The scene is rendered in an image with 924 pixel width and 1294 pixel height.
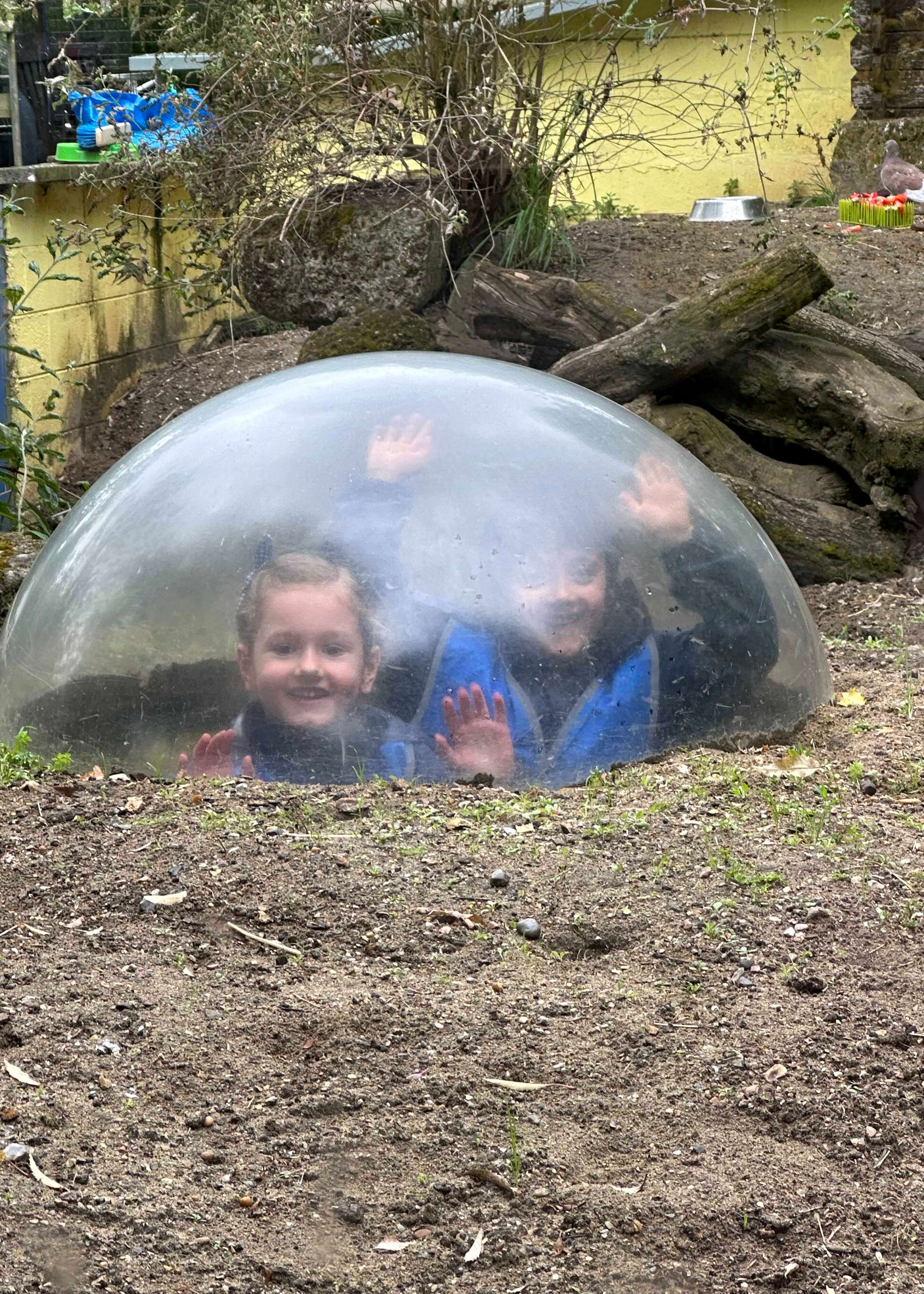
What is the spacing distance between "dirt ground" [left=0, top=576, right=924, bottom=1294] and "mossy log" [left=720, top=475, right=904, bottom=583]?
2.68m

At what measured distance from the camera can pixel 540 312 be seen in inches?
299

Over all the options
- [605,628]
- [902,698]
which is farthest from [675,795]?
[902,698]

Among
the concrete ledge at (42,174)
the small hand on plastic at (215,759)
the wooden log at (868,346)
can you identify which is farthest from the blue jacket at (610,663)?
the concrete ledge at (42,174)

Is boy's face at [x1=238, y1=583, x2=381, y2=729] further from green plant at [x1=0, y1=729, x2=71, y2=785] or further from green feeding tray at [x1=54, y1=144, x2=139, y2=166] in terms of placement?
green feeding tray at [x1=54, y1=144, x2=139, y2=166]

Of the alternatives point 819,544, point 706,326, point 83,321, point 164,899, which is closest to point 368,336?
point 706,326

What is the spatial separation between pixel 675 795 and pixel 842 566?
124 inches

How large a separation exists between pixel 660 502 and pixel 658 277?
4938 mm

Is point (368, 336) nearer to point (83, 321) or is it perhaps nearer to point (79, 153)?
point (83, 321)

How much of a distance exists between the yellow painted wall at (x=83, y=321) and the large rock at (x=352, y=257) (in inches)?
42.3

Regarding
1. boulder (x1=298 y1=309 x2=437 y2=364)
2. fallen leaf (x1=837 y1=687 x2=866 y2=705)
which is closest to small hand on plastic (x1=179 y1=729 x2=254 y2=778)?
fallen leaf (x1=837 y1=687 x2=866 y2=705)

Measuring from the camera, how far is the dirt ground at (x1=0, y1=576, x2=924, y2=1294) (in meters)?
2.17

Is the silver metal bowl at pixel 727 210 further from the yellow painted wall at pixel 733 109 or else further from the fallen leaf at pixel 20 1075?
the fallen leaf at pixel 20 1075

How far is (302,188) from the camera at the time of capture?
27.8 ft

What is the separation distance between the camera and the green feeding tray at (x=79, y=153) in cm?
884
